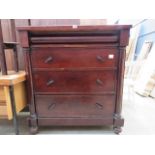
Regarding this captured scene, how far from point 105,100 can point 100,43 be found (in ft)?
1.49

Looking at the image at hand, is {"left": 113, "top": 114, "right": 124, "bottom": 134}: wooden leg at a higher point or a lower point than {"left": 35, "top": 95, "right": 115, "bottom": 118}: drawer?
lower

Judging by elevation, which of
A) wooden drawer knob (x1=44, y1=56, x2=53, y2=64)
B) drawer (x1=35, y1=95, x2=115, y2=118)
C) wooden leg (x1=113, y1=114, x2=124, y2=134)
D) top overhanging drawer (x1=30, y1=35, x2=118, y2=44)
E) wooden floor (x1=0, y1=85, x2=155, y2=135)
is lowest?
wooden floor (x1=0, y1=85, x2=155, y2=135)

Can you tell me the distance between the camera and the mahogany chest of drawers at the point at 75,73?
3.47 ft

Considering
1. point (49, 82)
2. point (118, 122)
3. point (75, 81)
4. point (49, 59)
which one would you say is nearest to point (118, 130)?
point (118, 122)

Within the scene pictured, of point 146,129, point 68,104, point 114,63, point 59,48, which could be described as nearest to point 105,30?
point 114,63

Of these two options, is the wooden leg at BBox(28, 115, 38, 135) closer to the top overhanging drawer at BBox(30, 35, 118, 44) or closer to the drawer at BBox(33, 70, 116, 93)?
the drawer at BBox(33, 70, 116, 93)

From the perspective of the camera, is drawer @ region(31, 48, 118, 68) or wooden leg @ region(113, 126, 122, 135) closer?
drawer @ region(31, 48, 118, 68)

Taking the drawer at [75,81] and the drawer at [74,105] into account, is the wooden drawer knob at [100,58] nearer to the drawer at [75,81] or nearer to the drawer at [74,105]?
the drawer at [75,81]

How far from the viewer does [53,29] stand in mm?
1020

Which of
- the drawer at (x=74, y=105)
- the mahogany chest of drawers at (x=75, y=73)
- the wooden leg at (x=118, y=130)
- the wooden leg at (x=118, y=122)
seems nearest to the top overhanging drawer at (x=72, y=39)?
the mahogany chest of drawers at (x=75, y=73)

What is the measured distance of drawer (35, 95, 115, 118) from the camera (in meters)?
1.15

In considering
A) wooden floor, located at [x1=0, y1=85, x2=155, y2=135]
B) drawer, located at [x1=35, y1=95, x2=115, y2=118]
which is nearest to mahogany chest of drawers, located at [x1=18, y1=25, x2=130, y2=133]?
drawer, located at [x1=35, y1=95, x2=115, y2=118]

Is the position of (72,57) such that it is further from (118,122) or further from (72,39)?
(118,122)

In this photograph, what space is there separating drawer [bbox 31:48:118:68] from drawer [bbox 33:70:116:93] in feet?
0.18
